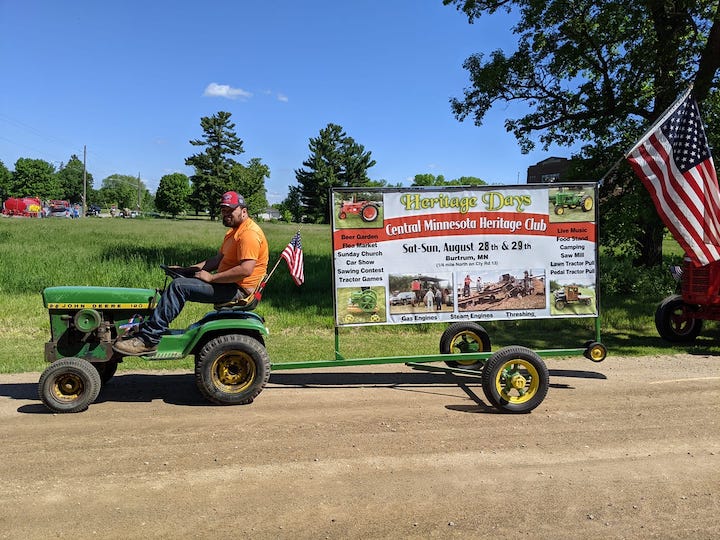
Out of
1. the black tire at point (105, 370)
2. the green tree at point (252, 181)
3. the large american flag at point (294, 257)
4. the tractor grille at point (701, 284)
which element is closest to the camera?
the black tire at point (105, 370)

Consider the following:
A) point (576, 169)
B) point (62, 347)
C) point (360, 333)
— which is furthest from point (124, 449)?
point (576, 169)

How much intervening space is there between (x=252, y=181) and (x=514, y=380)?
7029 centimetres

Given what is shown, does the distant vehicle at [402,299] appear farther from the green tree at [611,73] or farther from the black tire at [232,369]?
the green tree at [611,73]

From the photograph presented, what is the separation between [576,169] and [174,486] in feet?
51.1

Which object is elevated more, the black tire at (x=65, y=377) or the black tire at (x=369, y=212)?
the black tire at (x=369, y=212)

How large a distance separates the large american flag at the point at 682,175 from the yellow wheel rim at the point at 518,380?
2.65 m

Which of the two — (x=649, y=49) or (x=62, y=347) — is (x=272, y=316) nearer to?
(x=62, y=347)

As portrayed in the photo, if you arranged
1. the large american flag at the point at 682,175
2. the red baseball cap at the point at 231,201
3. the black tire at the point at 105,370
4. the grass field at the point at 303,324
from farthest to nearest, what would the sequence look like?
the grass field at the point at 303,324, the large american flag at the point at 682,175, the black tire at the point at 105,370, the red baseball cap at the point at 231,201

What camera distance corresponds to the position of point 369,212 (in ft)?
19.7

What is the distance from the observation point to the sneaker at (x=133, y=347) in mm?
5605

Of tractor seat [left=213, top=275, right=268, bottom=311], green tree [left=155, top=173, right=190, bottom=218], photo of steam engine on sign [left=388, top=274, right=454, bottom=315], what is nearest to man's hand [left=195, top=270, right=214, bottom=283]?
tractor seat [left=213, top=275, right=268, bottom=311]

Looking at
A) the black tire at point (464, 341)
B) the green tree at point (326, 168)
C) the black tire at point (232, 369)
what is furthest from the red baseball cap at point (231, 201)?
the green tree at point (326, 168)

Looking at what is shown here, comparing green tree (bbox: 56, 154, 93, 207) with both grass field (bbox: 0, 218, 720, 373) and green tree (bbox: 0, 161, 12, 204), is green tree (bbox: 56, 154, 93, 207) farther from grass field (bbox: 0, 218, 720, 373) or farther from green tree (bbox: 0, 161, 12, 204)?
grass field (bbox: 0, 218, 720, 373)

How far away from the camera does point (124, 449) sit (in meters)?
4.60
